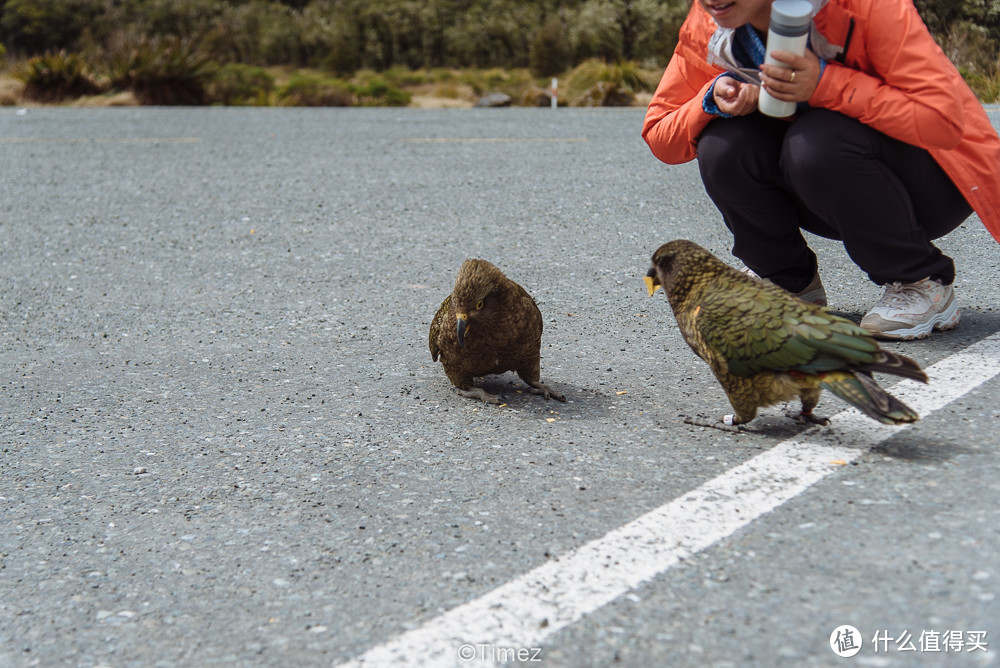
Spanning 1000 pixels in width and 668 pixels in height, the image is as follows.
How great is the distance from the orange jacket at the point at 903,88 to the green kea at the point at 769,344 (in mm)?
877

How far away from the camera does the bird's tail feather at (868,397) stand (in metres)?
2.57

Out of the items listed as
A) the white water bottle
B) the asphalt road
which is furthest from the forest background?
the white water bottle

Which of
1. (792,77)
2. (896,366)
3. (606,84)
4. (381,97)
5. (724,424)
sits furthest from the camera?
(381,97)

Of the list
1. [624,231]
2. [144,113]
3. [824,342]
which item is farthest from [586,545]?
[144,113]

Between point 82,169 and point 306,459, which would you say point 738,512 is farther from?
point 82,169

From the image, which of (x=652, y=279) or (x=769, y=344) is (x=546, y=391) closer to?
(x=652, y=279)

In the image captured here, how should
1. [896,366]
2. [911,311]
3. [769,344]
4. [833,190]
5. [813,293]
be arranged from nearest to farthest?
1. [896,366]
2. [769,344]
3. [833,190]
4. [911,311]
5. [813,293]

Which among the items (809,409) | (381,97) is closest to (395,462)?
(809,409)

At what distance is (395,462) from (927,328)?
7.42 feet

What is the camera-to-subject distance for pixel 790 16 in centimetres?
301

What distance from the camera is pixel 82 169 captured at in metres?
9.58

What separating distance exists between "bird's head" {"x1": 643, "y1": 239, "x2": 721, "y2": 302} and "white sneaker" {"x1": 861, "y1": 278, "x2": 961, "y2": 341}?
1042mm

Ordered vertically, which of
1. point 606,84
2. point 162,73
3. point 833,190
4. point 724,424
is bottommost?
point 162,73

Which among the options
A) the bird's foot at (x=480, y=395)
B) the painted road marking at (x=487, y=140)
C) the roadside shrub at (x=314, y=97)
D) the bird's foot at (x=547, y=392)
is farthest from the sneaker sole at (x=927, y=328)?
the roadside shrub at (x=314, y=97)
